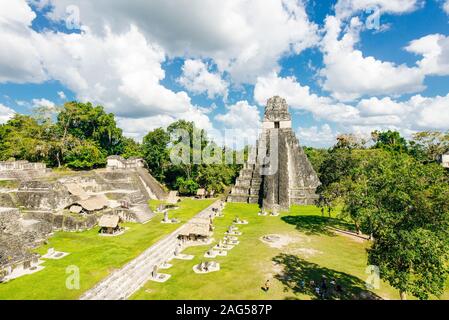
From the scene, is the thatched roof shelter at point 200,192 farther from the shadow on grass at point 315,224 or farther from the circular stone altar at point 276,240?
the circular stone altar at point 276,240

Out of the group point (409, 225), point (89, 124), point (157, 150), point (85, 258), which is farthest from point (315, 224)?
point (89, 124)

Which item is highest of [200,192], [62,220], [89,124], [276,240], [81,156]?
[89,124]

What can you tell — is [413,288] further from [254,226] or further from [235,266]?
[254,226]

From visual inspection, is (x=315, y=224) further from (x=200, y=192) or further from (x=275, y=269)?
(x=200, y=192)

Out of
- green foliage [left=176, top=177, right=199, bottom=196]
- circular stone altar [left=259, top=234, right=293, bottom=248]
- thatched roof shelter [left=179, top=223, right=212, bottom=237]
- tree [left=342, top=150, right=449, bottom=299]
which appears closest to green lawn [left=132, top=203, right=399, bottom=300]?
circular stone altar [left=259, top=234, right=293, bottom=248]

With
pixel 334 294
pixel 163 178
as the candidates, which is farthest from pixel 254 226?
pixel 163 178
